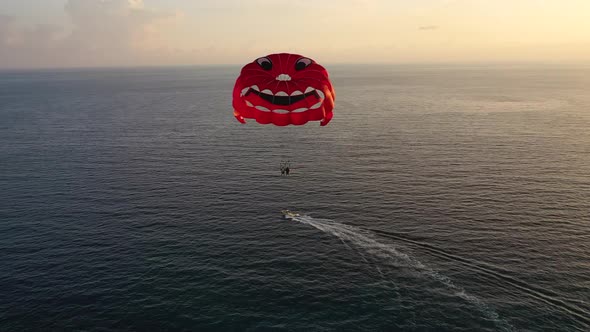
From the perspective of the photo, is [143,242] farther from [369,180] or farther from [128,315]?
[369,180]

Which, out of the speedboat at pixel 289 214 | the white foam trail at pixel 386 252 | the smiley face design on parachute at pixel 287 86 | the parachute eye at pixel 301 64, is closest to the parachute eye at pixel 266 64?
the smiley face design on parachute at pixel 287 86

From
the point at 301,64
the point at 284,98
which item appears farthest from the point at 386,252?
the point at 301,64

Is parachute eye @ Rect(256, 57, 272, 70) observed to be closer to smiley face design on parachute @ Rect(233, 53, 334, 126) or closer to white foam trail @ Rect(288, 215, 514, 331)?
smiley face design on parachute @ Rect(233, 53, 334, 126)

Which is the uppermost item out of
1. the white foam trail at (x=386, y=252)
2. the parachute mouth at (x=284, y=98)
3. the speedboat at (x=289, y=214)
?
the parachute mouth at (x=284, y=98)

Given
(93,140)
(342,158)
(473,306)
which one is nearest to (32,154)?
(93,140)

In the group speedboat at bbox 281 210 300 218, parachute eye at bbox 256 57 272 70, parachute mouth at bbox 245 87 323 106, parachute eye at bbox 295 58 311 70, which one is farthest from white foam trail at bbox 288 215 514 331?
parachute eye at bbox 256 57 272 70

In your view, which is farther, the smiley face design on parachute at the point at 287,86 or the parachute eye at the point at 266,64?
the parachute eye at the point at 266,64

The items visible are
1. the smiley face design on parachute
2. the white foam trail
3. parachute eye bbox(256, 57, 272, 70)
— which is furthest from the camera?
parachute eye bbox(256, 57, 272, 70)

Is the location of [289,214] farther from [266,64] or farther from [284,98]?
[266,64]

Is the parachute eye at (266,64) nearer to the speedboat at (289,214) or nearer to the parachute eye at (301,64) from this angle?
the parachute eye at (301,64)
